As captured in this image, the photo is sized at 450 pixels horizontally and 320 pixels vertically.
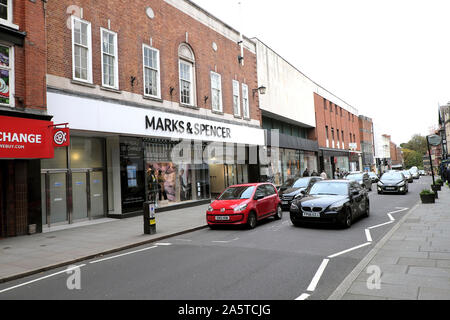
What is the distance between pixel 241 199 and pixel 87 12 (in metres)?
9.66

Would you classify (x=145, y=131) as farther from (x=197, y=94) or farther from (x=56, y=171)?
(x=197, y=94)

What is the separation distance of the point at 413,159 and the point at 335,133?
94.5 metres

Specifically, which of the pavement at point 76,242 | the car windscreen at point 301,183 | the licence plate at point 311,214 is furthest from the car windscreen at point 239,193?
the car windscreen at point 301,183

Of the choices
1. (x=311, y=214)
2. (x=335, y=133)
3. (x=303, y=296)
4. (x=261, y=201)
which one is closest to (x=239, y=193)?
(x=261, y=201)

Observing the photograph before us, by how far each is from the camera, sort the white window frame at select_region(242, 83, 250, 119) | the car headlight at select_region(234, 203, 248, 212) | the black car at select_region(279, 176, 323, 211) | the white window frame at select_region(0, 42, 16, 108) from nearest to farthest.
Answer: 1. the white window frame at select_region(0, 42, 16, 108)
2. the car headlight at select_region(234, 203, 248, 212)
3. the black car at select_region(279, 176, 323, 211)
4. the white window frame at select_region(242, 83, 250, 119)

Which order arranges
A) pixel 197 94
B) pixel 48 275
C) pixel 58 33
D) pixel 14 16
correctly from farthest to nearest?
pixel 197 94 < pixel 58 33 < pixel 14 16 < pixel 48 275

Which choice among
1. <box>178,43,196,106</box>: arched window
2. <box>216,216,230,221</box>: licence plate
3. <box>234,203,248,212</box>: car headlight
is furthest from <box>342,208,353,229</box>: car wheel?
<box>178,43,196,106</box>: arched window

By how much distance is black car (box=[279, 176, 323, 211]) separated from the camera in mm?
14812

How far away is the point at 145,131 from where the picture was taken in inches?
561

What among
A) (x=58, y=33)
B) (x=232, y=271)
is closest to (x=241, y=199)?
(x=232, y=271)

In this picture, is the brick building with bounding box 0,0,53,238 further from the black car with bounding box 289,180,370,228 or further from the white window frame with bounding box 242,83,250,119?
the white window frame with bounding box 242,83,250,119

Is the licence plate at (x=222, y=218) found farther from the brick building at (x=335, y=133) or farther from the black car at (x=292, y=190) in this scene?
the brick building at (x=335, y=133)

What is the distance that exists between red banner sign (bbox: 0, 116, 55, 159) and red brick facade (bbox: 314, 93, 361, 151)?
3156 cm

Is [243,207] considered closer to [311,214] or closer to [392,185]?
[311,214]
